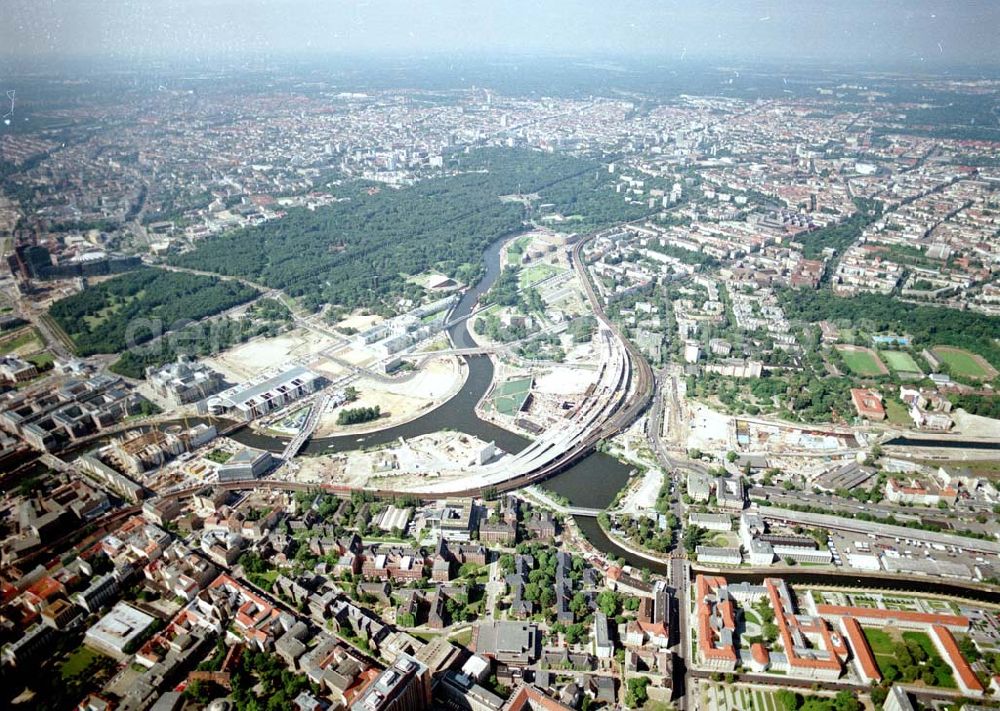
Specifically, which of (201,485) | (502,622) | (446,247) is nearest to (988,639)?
(502,622)

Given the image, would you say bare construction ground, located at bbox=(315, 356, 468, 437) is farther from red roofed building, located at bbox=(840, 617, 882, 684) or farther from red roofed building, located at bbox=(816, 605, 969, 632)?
red roofed building, located at bbox=(840, 617, 882, 684)

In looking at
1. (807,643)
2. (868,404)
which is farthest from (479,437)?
(868,404)

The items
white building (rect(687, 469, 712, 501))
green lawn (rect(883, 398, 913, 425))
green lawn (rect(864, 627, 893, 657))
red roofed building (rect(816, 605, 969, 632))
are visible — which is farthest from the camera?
green lawn (rect(883, 398, 913, 425))

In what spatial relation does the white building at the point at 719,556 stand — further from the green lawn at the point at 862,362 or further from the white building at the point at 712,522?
the green lawn at the point at 862,362

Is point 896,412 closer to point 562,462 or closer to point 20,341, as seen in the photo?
point 562,462

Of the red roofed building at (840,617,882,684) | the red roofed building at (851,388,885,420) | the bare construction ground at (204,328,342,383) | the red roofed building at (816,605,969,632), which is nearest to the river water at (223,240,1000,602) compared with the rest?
the red roofed building at (851,388,885,420)

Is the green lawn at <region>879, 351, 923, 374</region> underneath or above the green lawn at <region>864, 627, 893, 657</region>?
above

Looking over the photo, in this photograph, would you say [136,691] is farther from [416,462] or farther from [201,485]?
[416,462]
